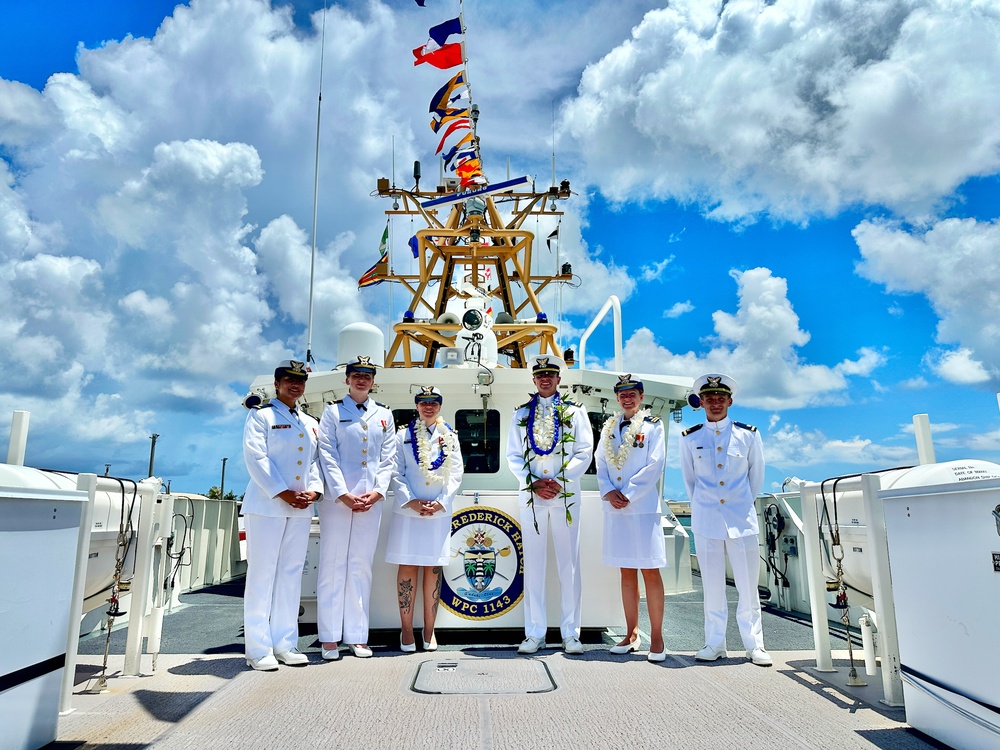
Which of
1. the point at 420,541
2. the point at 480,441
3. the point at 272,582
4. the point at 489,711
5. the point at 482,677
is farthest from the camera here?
the point at 480,441

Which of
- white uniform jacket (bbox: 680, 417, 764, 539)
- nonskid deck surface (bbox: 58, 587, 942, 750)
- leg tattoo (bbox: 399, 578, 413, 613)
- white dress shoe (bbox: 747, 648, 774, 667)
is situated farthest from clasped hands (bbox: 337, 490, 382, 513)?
white dress shoe (bbox: 747, 648, 774, 667)

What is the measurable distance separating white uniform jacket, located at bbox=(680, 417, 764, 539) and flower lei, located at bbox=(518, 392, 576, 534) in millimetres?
826

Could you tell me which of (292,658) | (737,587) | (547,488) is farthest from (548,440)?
(292,658)

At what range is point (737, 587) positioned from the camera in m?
4.28

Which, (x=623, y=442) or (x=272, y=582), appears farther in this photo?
(x=623, y=442)

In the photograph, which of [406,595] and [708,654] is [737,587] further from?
[406,595]

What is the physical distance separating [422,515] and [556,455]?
1.00 meters

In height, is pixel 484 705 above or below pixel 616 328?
below

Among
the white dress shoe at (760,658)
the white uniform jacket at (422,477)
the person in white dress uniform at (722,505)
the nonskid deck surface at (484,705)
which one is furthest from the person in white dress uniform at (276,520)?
the white dress shoe at (760,658)

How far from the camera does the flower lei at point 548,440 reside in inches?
181

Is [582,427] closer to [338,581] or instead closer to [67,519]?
[338,581]

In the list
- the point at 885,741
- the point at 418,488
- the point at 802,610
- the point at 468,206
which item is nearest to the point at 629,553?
the point at 418,488

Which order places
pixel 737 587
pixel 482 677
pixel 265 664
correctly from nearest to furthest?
pixel 482 677 < pixel 265 664 < pixel 737 587

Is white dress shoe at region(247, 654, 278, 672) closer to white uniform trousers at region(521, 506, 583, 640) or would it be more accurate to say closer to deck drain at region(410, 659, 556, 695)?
deck drain at region(410, 659, 556, 695)
